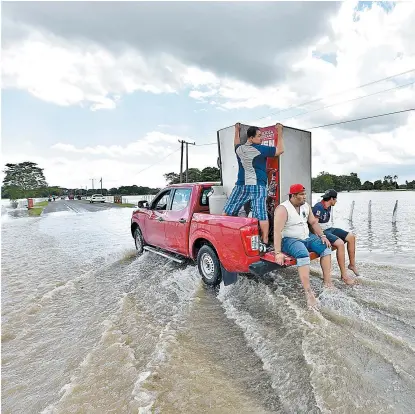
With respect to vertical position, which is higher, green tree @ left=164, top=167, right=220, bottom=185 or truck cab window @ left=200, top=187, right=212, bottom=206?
green tree @ left=164, top=167, right=220, bottom=185

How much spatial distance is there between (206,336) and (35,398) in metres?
1.67

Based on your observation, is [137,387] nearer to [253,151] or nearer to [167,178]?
[253,151]

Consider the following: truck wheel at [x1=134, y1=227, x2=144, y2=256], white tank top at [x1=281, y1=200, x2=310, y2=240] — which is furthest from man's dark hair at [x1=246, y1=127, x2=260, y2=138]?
truck wheel at [x1=134, y1=227, x2=144, y2=256]

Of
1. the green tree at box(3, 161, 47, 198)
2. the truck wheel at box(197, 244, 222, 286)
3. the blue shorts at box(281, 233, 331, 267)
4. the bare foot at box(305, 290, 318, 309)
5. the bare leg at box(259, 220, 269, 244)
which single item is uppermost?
the green tree at box(3, 161, 47, 198)

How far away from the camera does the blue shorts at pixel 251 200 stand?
4.36 meters

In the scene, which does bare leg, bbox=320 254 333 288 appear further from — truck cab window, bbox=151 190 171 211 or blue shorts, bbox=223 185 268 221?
truck cab window, bbox=151 190 171 211

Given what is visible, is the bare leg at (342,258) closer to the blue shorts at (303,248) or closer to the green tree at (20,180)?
the blue shorts at (303,248)

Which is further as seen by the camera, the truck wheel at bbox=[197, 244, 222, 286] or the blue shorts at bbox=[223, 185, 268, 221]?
the truck wheel at bbox=[197, 244, 222, 286]

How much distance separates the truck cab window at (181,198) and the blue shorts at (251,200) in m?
1.15

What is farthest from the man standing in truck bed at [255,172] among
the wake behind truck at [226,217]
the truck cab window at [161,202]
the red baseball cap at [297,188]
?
the truck cab window at [161,202]

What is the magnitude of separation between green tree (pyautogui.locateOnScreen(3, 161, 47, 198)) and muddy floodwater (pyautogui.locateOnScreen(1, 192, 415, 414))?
216ft

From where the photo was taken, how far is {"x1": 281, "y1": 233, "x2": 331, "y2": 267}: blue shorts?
12.9ft

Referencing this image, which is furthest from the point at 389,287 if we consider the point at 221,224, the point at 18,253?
the point at 18,253

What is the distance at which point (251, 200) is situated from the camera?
4.50 metres
